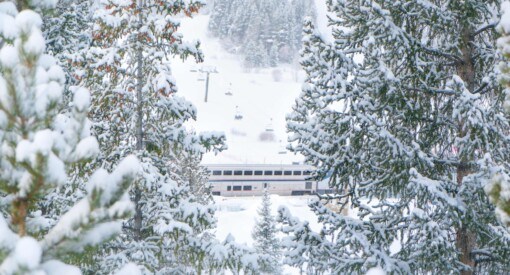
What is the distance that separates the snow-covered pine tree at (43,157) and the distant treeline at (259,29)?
96.3 m

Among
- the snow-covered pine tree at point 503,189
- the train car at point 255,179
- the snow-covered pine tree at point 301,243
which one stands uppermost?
the snow-covered pine tree at point 503,189

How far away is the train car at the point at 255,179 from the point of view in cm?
4597

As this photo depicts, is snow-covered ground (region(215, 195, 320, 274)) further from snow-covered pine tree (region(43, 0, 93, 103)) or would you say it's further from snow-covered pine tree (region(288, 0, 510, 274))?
snow-covered pine tree (region(288, 0, 510, 274))

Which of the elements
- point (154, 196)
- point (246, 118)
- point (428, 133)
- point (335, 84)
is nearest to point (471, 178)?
point (428, 133)

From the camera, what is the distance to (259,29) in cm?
10075

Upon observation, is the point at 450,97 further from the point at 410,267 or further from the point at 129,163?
the point at 129,163

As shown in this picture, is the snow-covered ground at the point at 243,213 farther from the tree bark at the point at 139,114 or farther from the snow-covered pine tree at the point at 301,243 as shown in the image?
the snow-covered pine tree at the point at 301,243

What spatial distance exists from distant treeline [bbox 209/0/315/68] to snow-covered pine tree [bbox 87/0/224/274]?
300 feet

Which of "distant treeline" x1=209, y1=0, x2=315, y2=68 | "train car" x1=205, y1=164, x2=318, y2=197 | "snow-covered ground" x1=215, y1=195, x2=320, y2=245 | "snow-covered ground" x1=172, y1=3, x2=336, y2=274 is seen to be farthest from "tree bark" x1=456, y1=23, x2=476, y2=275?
"distant treeline" x1=209, y1=0, x2=315, y2=68

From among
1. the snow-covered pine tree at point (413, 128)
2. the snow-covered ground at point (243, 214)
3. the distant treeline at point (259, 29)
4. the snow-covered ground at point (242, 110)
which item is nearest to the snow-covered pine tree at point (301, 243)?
the snow-covered pine tree at point (413, 128)

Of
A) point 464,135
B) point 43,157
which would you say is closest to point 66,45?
point 464,135

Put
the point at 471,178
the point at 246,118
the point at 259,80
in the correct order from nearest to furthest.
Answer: the point at 471,178
the point at 246,118
the point at 259,80

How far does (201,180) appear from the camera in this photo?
81.4ft

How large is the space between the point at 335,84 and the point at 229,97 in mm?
76406
